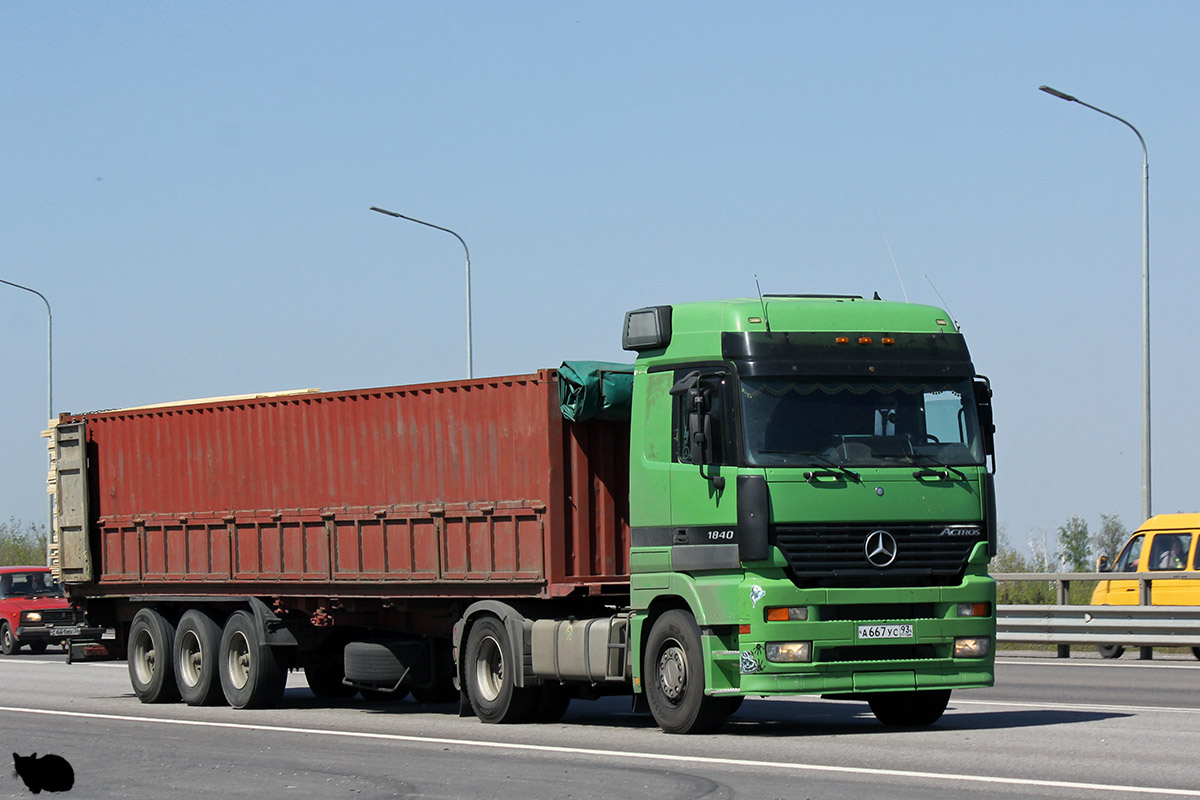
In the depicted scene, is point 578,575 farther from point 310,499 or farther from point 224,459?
point 224,459

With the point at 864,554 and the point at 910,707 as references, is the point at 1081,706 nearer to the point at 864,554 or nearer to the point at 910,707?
the point at 910,707

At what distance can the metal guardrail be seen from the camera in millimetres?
24250

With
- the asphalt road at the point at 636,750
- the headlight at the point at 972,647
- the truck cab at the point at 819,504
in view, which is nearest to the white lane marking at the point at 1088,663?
the asphalt road at the point at 636,750

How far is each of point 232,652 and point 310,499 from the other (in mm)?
2069

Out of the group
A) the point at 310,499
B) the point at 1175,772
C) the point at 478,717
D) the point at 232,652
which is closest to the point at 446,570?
the point at 478,717

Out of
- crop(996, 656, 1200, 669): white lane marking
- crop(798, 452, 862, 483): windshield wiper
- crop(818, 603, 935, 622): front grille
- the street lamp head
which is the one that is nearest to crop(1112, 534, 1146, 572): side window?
crop(996, 656, 1200, 669): white lane marking

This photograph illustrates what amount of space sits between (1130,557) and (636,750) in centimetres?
1639

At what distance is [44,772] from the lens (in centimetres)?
1346

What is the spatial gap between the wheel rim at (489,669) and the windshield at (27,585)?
2151 cm

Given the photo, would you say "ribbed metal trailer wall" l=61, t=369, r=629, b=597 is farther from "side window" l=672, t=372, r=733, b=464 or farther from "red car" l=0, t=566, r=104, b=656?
"red car" l=0, t=566, r=104, b=656

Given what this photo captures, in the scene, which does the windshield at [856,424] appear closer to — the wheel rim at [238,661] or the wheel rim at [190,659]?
the wheel rim at [238,661]

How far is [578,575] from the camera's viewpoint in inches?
617

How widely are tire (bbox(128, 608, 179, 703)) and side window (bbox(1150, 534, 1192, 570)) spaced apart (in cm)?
1423

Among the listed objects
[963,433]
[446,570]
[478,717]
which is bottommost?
[478,717]
